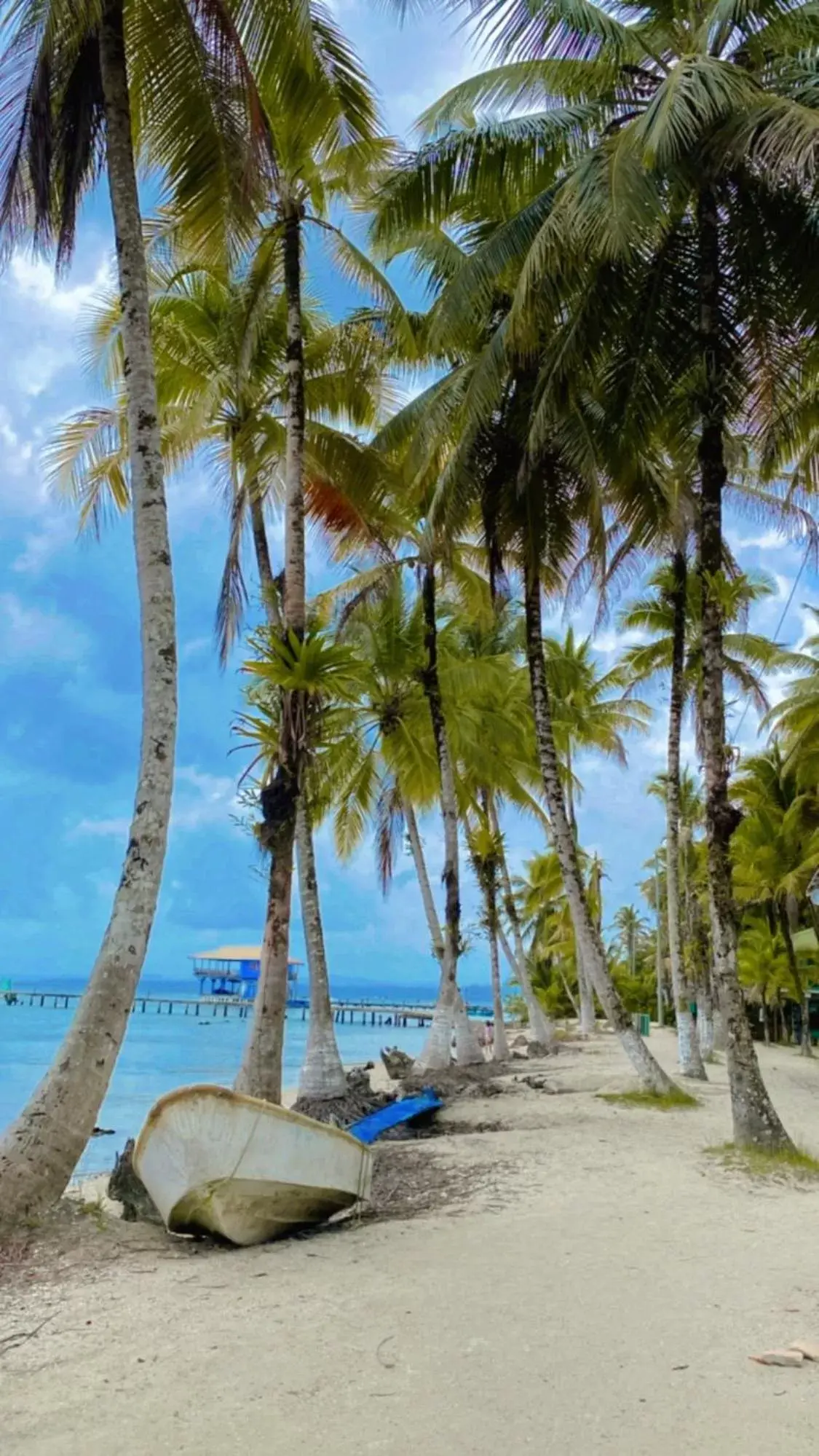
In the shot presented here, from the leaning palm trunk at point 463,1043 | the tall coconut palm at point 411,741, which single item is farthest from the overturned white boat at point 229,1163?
the leaning palm trunk at point 463,1043

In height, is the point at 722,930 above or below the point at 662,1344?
above

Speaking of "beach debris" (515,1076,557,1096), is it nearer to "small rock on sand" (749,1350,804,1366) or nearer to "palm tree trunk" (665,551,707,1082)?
"palm tree trunk" (665,551,707,1082)

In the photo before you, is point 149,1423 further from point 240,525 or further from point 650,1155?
point 240,525

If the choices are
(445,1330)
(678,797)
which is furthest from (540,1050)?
(445,1330)

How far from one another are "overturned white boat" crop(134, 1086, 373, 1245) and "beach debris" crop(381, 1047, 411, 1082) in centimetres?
1151

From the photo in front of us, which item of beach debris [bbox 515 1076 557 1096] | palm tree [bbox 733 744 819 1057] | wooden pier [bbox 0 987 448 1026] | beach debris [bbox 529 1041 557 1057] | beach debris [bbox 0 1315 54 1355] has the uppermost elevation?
palm tree [bbox 733 744 819 1057]

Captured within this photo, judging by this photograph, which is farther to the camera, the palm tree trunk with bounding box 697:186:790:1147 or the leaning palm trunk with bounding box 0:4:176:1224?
the palm tree trunk with bounding box 697:186:790:1147

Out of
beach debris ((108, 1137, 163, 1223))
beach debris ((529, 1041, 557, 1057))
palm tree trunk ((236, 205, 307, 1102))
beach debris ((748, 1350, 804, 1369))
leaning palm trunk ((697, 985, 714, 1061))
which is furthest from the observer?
beach debris ((529, 1041, 557, 1057))

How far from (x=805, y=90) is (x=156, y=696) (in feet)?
25.5

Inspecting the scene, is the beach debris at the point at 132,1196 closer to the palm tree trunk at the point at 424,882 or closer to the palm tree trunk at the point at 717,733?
the palm tree trunk at the point at 717,733

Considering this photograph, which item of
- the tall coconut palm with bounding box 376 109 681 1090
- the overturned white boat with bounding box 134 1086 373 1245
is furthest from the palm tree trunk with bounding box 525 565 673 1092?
the overturned white boat with bounding box 134 1086 373 1245

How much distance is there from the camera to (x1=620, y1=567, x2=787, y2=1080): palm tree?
15.0 metres

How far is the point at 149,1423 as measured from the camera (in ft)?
11.3

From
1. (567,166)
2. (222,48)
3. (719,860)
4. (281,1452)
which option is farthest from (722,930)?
(222,48)
